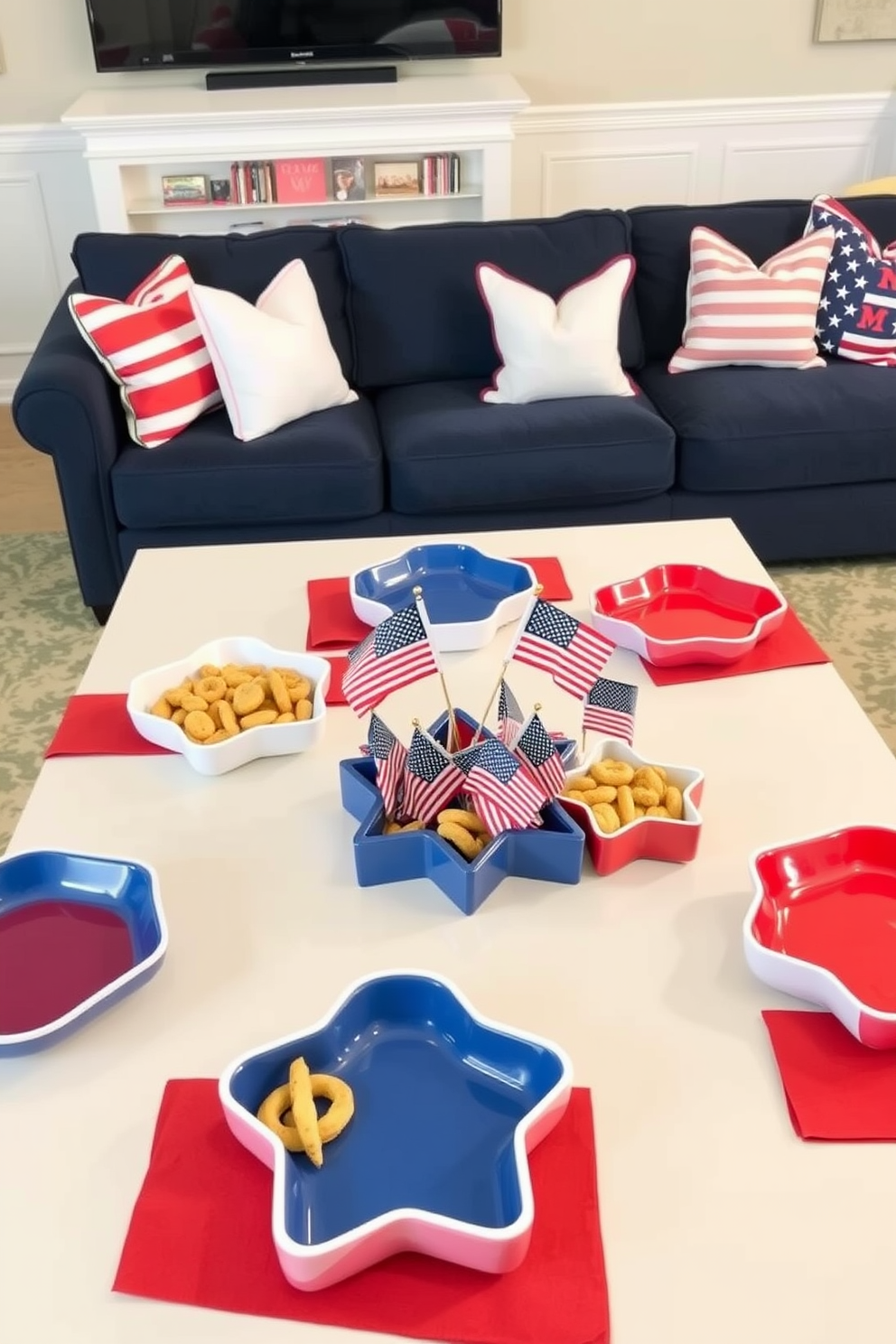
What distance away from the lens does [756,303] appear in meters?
2.97

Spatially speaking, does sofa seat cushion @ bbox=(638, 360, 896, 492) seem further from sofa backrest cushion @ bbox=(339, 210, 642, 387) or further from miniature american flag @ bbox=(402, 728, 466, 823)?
miniature american flag @ bbox=(402, 728, 466, 823)

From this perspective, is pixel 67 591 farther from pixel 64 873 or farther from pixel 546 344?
pixel 64 873

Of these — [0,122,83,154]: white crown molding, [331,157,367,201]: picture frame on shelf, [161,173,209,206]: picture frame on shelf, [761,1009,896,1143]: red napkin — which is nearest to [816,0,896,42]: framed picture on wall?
[331,157,367,201]: picture frame on shelf

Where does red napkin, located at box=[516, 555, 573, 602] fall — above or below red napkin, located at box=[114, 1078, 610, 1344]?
below

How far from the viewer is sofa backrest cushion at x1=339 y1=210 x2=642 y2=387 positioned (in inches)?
119

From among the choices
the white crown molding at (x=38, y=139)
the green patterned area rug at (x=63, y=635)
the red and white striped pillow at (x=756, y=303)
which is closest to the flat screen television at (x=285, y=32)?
the white crown molding at (x=38, y=139)

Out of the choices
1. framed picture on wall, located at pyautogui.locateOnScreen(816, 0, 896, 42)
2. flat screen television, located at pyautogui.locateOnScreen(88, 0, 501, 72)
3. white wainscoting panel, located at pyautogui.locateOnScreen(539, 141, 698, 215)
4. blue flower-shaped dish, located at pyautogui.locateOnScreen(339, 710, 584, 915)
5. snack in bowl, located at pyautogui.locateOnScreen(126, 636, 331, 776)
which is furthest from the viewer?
white wainscoting panel, located at pyautogui.locateOnScreen(539, 141, 698, 215)

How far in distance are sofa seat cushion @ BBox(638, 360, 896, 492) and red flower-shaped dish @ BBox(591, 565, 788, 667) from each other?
0.98m

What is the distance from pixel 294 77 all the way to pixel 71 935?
3.43m

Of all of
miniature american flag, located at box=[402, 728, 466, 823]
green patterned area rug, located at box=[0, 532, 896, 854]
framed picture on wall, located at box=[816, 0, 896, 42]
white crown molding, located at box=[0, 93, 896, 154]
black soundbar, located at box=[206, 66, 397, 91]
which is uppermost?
framed picture on wall, located at box=[816, 0, 896, 42]

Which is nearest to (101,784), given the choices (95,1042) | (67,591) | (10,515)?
(95,1042)

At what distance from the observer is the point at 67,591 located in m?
3.05

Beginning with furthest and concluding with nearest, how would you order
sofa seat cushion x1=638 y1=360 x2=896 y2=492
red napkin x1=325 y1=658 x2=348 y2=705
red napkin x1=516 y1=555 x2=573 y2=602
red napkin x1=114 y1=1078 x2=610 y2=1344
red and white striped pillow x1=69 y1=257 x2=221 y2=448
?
sofa seat cushion x1=638 y1=360 x2=896 y2=492, red and white striped pillow x1=69 y1=257 x2=221 y2=448, red napkin x1=516 y1=555 x2=573 y2=602, red napkin x1=325 y1=658 x2=348 y2=705, red napkin x1=114 y1=1078 x2=610 y2=1344

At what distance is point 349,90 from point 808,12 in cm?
161
